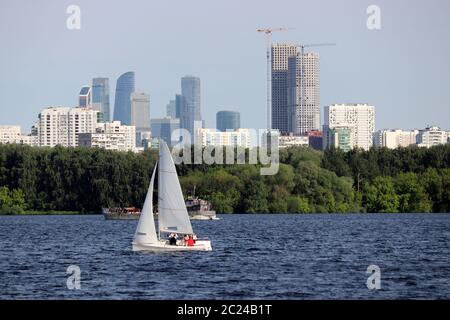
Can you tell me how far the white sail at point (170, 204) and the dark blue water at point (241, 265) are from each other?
1435 mm

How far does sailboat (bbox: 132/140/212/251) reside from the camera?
65.8 metres

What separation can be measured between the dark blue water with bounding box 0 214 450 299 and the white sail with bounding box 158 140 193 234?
4.71 ft

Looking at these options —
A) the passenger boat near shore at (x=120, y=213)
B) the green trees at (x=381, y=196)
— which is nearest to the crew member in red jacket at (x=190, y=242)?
the passenger boat near shore at (x=120, y=213)

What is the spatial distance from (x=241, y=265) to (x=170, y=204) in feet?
21.3

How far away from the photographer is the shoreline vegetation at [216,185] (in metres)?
144

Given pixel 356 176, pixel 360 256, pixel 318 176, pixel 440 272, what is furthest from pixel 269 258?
pixel 356 176

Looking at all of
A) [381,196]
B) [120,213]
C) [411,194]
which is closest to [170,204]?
[120,213]

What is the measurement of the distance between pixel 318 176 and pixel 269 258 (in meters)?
78.1

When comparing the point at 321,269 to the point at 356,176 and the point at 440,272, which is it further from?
the point at 356,176

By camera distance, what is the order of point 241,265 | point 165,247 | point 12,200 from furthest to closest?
point 12,200 < point 165,247 < point 241,265

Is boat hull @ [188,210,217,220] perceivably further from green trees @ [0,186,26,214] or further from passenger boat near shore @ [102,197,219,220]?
green trees @ [0,186,26,214]

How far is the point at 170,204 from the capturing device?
218 feet

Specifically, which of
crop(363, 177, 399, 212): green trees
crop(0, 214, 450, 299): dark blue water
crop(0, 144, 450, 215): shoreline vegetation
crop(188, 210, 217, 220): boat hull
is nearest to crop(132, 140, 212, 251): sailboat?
crop(0, 214, 450, 299): dark blue water

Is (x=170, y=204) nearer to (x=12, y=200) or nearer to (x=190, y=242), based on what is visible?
(x=190, y=242)
